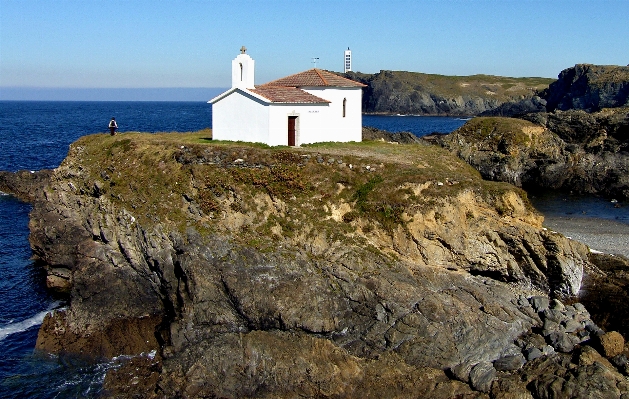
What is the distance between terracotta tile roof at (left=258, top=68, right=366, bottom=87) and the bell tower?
232cm

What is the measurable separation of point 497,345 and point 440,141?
38749 millimetres

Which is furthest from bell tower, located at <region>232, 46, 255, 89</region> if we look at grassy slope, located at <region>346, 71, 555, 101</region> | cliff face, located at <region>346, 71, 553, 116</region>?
grassy slope, located at <region>346, 71, 555, 101</region>

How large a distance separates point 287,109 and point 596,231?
19.0 meters

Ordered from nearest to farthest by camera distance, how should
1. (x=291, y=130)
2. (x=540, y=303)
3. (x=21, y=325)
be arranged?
(x=540, y=303)
(x=21, y=325)
(x=291, y=130)

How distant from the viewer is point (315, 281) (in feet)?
69.3

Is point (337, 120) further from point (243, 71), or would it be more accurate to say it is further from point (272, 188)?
point (272, 188)

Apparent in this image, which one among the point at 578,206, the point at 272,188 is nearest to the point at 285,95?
the point at 272,188

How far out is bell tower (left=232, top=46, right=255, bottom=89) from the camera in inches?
1228

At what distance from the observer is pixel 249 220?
78.1ft

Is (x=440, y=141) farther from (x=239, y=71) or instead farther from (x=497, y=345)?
(x=497, y=345)

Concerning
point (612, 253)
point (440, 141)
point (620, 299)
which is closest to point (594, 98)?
point (440, 141)

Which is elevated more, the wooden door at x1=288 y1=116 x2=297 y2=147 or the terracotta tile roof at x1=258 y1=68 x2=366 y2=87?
the terracotta tile roof at x1=258 y1=68 x2=366 y2=87

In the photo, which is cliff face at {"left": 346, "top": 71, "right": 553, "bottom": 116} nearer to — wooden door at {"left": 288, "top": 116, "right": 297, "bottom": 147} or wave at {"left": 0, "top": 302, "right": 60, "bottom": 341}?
wooden door at {"left": 288, "top": 116, "right": 297, "bottom": 147}

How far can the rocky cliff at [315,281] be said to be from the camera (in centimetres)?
1877
